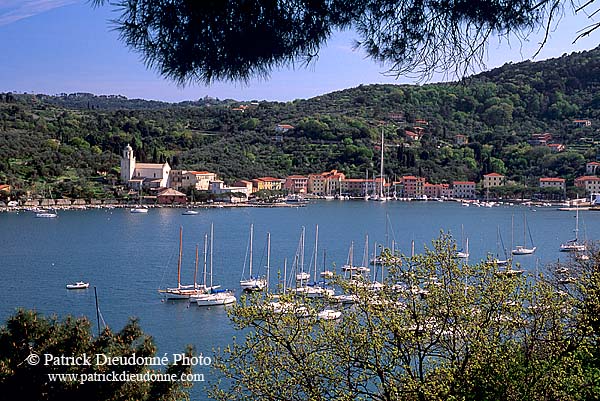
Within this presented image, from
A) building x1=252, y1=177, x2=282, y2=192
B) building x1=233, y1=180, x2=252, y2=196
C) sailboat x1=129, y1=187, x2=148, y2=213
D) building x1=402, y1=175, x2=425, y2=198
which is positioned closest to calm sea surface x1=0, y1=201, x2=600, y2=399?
sailboat x1=129, y1=187, x2=148, y2=213

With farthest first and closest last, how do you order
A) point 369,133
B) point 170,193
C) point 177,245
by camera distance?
point 369,133, point 170,193, point 177,245

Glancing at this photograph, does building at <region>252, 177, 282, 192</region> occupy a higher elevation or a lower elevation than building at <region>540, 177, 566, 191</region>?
lower

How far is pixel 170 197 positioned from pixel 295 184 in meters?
→ 9.97

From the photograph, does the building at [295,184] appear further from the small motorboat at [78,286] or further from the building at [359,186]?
the small motorboat at [78,286]

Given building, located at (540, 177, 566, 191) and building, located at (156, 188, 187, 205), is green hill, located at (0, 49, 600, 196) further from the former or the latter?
building, located at (156, 188, 187, 205)

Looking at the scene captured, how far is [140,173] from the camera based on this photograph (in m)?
47.4

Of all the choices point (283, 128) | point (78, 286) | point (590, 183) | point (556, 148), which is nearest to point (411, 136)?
point (283, 128)

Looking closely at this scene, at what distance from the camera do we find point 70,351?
4320 millimetres

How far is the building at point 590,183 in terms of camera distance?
48.0m

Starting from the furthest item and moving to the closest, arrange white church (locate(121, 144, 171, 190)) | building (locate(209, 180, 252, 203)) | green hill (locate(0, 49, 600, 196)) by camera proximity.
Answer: green hill (locate(0, 49, 600, 196)) → building (locate(209, 180, 252, 203)) → white church (locate(121, 144, 171, 190))

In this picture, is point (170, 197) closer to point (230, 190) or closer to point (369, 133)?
point (230, 190)

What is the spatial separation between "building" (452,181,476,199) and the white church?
21478 millimetres

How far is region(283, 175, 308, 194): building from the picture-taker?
52062 mm

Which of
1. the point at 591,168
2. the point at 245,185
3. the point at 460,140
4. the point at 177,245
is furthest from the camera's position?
the point at 460,140
